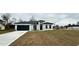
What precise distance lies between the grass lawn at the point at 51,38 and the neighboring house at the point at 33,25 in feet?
0.54

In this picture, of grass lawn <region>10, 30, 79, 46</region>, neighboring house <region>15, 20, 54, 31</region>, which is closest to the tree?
neighboring house <region>15, 20, 54, 31</region>

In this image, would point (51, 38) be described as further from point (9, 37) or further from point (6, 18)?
point (6, 18)

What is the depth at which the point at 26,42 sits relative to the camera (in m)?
6.69

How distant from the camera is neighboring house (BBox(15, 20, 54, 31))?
6667mm

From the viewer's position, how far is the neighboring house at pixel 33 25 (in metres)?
6.67

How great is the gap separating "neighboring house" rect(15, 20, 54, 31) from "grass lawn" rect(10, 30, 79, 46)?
0.54 feet

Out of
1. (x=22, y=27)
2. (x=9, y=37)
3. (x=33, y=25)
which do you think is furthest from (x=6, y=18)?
(x=33, y=25)

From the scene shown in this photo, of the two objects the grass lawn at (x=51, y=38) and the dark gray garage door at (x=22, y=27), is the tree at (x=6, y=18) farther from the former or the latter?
the grass lawn at (x=51, y=38)

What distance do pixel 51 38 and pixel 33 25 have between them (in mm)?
762

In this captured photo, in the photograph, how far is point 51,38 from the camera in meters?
6.71

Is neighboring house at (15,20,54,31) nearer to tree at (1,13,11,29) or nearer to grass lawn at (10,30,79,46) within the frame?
grass lawn at (10,30,79,46)
